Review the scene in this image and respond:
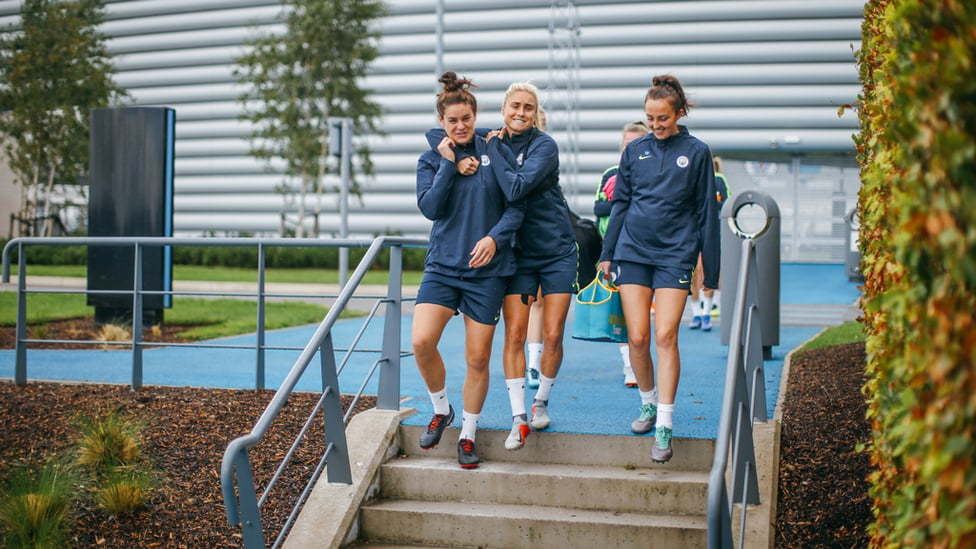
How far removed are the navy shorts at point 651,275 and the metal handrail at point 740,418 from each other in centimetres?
32

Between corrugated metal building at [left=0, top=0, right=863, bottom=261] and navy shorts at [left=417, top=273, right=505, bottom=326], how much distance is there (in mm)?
21577

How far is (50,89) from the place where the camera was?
87.9 ft

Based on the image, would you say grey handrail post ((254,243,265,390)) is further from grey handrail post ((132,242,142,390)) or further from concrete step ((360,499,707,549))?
concrete step ((360,499,707,549))

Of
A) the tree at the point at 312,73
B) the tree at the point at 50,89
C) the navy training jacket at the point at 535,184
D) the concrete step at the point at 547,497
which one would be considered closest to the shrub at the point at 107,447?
the concrete step at the point at 547,497

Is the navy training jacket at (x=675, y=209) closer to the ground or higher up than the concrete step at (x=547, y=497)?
higher up

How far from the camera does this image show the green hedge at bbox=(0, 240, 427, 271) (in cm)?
2461

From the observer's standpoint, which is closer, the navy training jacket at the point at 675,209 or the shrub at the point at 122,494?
the navy training jacket at the point at 675,209

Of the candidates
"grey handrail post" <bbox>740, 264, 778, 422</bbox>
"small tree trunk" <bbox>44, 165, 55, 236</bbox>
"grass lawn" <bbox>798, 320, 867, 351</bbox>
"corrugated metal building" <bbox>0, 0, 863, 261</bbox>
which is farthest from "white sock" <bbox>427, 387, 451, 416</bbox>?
"small tree trunk" <bbox>44, 165, 55, 236</bbox>

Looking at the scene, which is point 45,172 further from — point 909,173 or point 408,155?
point 909,173

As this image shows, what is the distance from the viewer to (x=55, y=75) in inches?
1051

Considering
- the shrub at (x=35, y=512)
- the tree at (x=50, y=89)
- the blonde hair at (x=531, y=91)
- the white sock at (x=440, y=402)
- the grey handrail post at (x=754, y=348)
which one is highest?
the tree at (x=50, y=89)

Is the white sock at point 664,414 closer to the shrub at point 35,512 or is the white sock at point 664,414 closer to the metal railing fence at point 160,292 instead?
the metal railing fence at point 160,292

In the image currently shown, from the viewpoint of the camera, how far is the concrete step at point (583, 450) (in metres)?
5.33

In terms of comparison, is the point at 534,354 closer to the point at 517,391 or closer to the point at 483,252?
the point at 517,391
